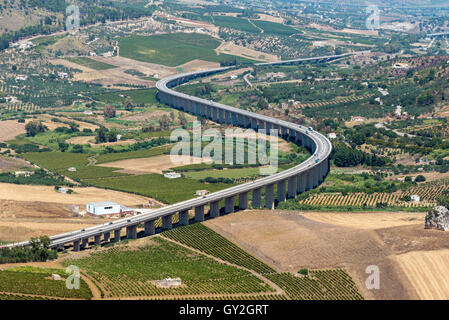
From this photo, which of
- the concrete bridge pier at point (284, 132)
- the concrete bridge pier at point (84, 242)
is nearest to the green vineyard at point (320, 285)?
the concrete bridge pier at point (84, 242)

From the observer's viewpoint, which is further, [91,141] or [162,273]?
[91,141]

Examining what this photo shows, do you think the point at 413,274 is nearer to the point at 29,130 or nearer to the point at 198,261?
the point at 198,261

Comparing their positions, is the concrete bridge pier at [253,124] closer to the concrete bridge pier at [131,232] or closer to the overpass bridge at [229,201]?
the overpass bridge at [229,201]

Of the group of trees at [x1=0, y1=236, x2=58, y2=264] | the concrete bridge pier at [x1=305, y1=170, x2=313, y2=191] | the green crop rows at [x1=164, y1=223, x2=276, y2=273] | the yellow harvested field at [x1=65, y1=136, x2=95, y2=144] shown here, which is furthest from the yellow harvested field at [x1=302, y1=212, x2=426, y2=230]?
the yellow harvested field at [x1=65, y1=136, x2=95, y2=144]

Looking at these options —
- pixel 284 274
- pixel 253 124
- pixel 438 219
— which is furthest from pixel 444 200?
pixel 253 124

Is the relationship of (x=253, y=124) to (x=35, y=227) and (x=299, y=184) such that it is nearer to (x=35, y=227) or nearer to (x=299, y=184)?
(x=299, y=184)

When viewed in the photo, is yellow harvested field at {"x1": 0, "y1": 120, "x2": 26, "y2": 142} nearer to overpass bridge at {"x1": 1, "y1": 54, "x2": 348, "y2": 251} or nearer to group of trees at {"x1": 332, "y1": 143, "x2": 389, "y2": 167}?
overpass bridge at {"x1": 1, "y1": 54, "x2": 348, "y2": 251}
